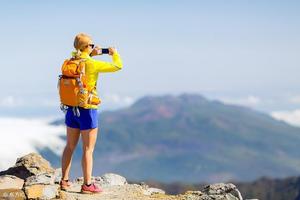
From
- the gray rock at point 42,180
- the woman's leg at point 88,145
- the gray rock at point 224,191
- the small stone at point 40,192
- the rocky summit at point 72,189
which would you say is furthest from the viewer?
the gray rock at point 224,191

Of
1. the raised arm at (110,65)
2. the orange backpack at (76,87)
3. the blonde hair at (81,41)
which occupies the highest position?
the blonde hair at (81,41)

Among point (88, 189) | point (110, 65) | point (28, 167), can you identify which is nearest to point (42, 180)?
point (88, 189)

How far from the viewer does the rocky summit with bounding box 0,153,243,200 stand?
17.1m

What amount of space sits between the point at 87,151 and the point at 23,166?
6775mm

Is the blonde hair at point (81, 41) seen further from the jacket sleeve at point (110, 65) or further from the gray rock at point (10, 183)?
the gray rock at point (10, 183)

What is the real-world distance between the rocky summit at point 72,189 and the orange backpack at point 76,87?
8.76 ft

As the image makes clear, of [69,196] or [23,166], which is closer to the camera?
[69,196]

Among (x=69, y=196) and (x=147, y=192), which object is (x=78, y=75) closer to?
(x=69, y=196)

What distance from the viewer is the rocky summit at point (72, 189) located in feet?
56.1

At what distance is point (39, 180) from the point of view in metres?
17.7

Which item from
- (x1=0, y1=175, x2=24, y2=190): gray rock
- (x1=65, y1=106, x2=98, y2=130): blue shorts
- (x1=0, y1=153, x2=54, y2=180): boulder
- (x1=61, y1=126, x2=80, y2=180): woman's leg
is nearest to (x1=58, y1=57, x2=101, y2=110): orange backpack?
(x1=65, y1=106, x2=98, y2=130): blue shorts

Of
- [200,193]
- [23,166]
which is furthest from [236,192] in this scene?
[23,166]

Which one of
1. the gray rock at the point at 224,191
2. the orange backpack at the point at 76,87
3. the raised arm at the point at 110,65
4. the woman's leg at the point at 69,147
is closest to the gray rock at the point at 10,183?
the woman's leg at the point at 69,147

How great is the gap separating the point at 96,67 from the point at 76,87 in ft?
2.44
